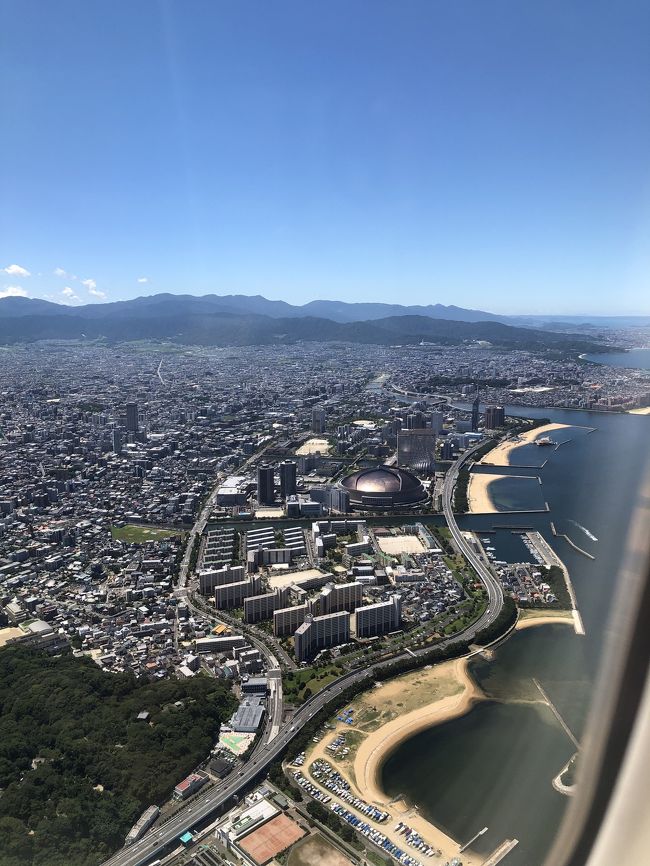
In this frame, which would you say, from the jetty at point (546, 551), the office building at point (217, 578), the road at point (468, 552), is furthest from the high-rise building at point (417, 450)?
the office building at point (217, 578)

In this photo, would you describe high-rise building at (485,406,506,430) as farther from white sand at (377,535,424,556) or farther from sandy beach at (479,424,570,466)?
white sand at (377,535,424,556)

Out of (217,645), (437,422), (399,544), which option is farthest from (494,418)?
(217,645)

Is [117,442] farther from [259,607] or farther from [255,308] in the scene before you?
[255,308]

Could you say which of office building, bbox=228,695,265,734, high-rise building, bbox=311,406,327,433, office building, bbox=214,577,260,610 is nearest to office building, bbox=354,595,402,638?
office building, bbox=214,577,260,610

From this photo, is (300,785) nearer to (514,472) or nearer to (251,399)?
(514,472)

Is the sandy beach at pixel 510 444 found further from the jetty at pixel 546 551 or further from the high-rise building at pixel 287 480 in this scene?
the jetty at pixel 546 551
